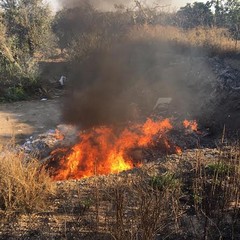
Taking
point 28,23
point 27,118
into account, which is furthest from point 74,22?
point 27,118

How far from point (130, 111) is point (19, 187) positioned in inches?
296

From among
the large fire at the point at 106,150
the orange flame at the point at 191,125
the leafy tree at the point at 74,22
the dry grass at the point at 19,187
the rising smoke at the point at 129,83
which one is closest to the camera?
the dry grass at the point at 19,187

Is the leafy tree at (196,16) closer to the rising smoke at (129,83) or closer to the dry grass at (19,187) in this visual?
the rising smoke at (129,83)

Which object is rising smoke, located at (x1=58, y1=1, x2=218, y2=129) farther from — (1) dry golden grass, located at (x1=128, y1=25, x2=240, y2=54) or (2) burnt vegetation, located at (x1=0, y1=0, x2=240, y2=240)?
(1) dry golden grass, located at (x1=128, y1=25, x2=240, y2=54)

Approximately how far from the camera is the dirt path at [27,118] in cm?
1062

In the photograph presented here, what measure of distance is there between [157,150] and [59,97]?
29.1ft

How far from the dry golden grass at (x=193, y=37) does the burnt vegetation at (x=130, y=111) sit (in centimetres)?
6

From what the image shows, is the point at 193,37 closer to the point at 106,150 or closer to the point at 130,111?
the point at 130,111

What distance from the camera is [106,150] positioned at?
786cm

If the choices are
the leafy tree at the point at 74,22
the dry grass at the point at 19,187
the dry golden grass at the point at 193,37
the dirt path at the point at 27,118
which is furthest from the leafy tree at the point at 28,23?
the dry grass at the point at 19,187

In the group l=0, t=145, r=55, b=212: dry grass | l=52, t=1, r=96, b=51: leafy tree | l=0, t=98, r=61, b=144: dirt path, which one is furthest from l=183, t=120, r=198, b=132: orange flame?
l=52, t=1, r=96, b=51: leafy tree

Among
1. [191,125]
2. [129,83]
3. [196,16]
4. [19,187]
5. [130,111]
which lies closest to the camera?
[19,187]

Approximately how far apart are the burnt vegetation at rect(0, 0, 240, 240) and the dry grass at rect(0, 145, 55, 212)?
0.05 ft

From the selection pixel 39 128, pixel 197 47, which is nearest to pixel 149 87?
pixel 197 47
